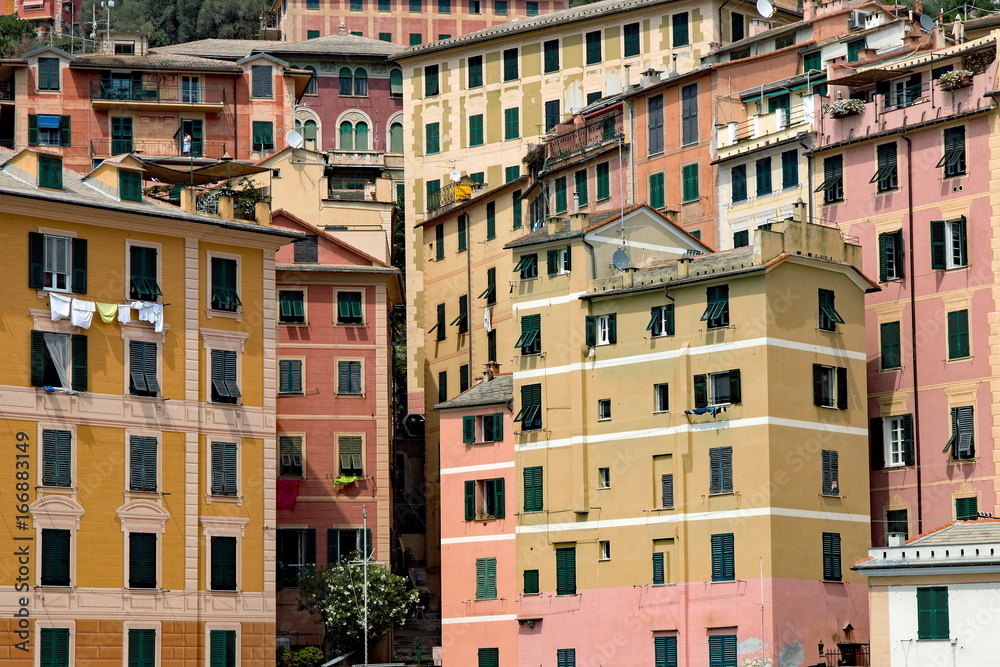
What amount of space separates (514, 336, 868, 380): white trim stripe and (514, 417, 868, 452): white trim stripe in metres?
2.75

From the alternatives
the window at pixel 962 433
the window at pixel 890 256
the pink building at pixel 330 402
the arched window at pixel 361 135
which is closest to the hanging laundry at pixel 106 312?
the pink building at pixel 330 402

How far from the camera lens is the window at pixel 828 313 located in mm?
74562

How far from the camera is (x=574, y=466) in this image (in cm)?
7631

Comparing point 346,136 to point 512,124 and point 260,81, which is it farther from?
point 512,124

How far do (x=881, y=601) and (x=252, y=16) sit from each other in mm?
118188

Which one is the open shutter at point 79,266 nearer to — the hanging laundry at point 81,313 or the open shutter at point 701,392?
the hanging laundry at point 81,313

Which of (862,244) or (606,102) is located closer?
(862,244)

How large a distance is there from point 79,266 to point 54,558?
1070 cm

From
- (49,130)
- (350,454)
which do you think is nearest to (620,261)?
→ (350,454)

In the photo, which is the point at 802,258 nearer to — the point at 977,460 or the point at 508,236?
the point at 977,460

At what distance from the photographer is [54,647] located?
66.5 metres

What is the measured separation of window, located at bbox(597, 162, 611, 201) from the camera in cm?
9219

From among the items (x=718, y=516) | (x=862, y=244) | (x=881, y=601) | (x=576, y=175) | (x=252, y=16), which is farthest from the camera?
(x=252, y=16)

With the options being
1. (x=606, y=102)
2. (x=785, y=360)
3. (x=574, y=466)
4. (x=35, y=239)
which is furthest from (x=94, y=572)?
(x=606, y=102)
